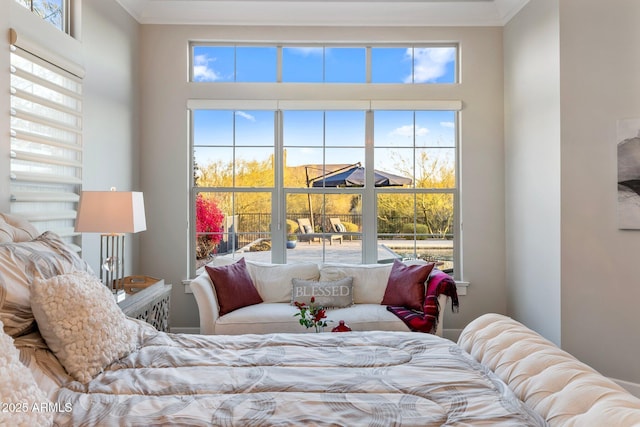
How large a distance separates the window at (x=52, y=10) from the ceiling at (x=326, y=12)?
1.02 m

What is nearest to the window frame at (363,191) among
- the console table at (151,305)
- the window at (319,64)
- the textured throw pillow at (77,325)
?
the window at (319,64)

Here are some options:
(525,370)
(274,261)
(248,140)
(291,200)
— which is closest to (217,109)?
(248,140)

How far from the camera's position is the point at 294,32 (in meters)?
4.24

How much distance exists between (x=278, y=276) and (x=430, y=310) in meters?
1.38

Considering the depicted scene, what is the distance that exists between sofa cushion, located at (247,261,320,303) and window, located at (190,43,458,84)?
1851mm

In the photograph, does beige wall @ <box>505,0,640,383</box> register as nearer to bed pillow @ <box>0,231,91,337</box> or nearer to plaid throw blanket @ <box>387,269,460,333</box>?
plaid throw blanket @ <box>387,269,460,333</box>

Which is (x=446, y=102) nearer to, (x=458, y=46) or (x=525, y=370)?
(x=458, y=46)

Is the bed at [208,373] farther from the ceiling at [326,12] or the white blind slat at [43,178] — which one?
the ceiling at [326,12]

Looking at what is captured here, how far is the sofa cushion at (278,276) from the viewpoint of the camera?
3838 millimetres

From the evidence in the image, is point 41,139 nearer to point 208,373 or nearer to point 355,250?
point 208,373

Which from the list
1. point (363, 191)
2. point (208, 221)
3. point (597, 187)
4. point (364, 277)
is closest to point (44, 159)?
point (208, 221)

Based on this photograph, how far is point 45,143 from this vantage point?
2662 mm

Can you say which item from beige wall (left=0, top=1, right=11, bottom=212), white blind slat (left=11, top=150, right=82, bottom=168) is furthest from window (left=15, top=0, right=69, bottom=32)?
white blind slat (left=11, top=150, right=82, bottom=168)

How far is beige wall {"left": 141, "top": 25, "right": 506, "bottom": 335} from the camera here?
13.8 feet
